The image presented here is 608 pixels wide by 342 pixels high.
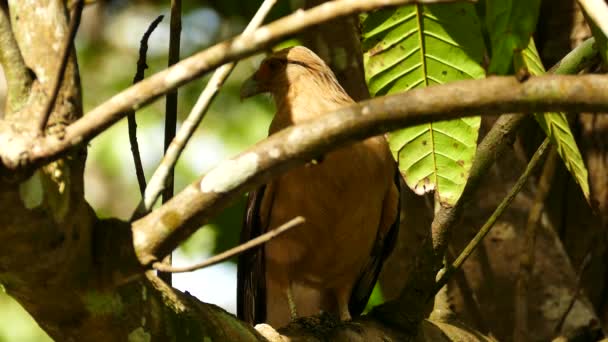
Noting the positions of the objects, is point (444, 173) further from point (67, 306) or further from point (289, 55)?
point (289, 55)

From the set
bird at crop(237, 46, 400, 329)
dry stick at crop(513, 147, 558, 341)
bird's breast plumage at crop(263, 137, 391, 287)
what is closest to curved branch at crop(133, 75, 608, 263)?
bird at crop(237, 46, 400, 329)

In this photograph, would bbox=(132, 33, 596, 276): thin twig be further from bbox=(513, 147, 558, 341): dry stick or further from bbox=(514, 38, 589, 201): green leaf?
bbox=(513, 147, 558, 341): dry stick

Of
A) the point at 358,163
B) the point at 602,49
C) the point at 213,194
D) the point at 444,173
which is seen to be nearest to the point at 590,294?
the point at 358,163

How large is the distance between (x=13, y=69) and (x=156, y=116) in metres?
→ 4.01

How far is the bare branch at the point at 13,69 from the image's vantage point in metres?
1.97

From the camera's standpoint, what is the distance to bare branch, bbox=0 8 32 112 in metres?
1.97

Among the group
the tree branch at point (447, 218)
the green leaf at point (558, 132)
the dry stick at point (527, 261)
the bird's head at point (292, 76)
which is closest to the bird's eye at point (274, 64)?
the bird's head at point (292, 76)

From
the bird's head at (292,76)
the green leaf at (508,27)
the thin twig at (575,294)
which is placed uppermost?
the bird's head at (292,76)

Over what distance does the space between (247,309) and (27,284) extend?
96.4 inches

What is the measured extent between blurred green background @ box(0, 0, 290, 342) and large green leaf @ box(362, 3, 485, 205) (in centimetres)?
237

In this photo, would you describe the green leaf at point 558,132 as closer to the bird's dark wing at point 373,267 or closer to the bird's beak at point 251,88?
the bird's dark wing at point 373,267

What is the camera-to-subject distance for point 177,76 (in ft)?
5.88

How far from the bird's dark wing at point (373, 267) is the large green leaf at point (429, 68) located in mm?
1356

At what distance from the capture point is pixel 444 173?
2793mm
